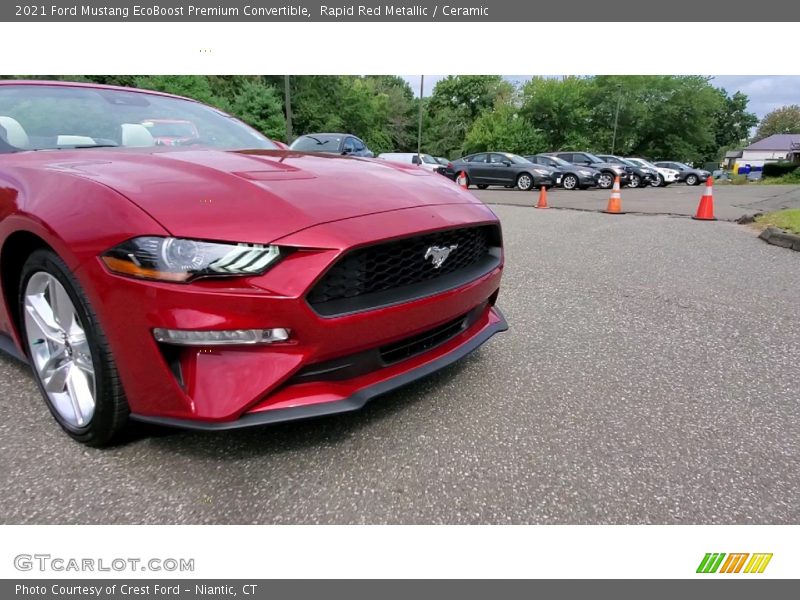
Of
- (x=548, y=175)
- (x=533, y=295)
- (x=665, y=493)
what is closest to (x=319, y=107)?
(x=548, y=175)

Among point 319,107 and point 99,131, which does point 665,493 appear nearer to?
point 99,131

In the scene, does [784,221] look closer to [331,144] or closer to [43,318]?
[331,144]

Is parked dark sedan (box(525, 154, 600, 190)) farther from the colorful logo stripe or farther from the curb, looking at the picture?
the colorful logo stripe

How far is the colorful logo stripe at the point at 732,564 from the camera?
4.82 feet

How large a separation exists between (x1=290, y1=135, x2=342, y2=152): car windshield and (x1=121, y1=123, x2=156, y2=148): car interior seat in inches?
343

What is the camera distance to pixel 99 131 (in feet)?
8.39

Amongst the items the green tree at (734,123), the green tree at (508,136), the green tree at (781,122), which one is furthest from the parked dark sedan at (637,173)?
the green tree at (781,122)

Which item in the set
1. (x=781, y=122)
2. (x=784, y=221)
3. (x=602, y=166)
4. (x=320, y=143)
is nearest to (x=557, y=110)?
(x=602, y=166)

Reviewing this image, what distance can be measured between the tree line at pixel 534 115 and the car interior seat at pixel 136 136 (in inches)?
1341

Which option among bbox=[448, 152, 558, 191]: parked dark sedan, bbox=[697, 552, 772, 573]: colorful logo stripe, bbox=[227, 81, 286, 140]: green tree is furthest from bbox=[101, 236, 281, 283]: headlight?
bbox=[227, 81, 286, 140]: green tree

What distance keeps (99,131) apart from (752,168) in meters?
55.6

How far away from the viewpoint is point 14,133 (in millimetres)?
2398

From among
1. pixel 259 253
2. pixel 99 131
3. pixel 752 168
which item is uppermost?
pixel 99 131

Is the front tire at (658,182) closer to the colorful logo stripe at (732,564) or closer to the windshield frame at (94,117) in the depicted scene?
the windshield frame at (94,117)
